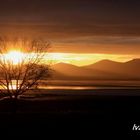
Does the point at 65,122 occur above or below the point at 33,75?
below

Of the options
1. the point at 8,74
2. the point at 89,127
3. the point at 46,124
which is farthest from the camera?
the point at 8,74

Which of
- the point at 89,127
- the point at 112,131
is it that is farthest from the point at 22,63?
the point at 112,131

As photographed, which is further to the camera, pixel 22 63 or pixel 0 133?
pixel 22 63

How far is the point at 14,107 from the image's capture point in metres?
51.7

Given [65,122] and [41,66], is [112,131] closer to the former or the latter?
[65,122]

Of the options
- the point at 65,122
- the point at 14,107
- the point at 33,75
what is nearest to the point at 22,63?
the point at 33,75

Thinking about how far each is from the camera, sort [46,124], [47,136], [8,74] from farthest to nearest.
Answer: [8,74], [46,124], [47,136]

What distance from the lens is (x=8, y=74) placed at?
55156mm

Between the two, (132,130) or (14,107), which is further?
(14,107)

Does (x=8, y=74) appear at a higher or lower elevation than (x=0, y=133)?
higher

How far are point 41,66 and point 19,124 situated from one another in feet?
48.4

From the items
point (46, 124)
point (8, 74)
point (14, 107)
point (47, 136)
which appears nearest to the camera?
point (47, 136)

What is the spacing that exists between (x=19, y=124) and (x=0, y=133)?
663 cm

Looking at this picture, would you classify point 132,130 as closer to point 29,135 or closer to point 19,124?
point 29,135
